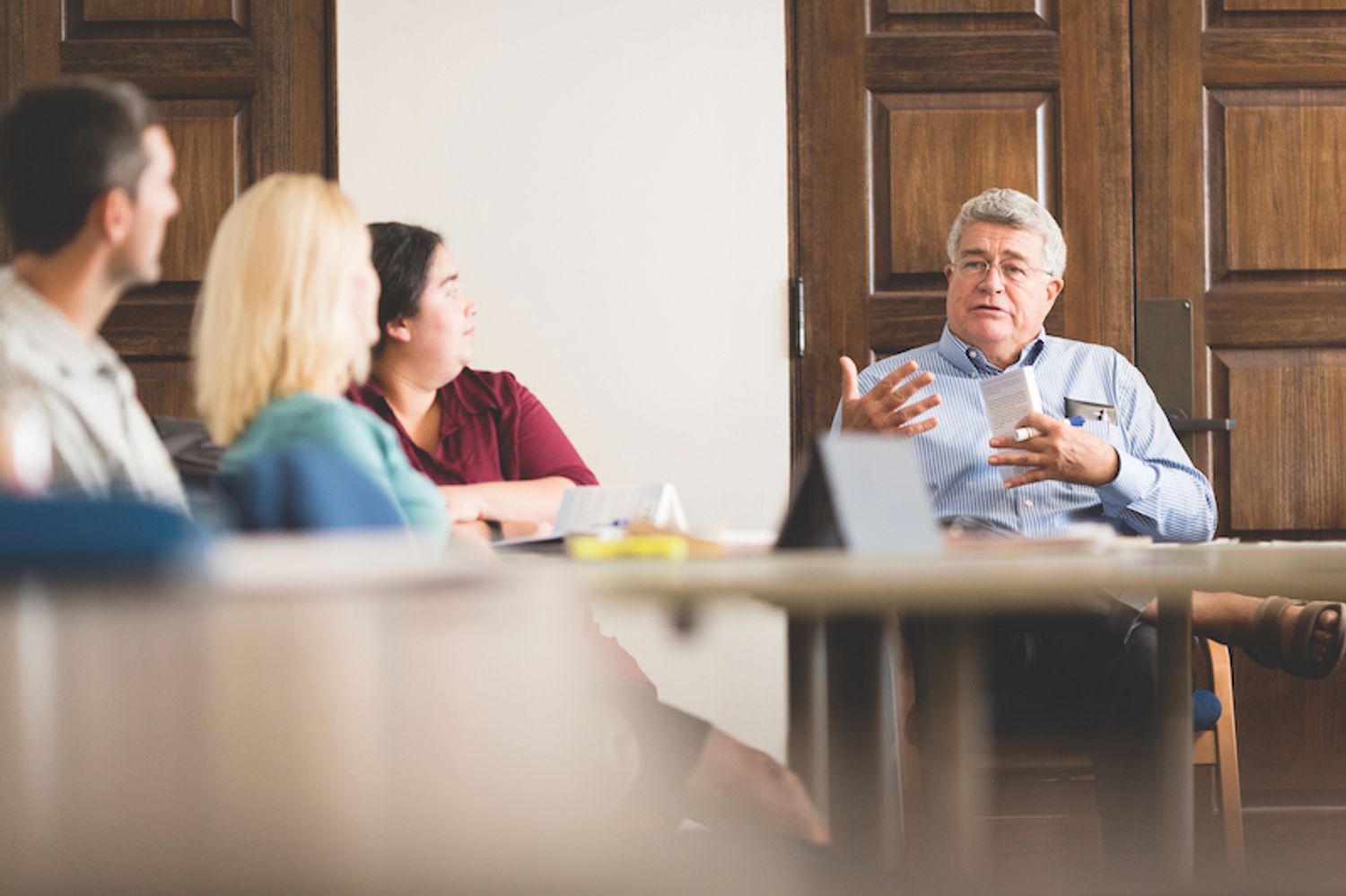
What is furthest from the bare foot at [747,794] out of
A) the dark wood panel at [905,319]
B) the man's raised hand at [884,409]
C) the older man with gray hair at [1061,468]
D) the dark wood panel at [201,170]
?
the dark wood panel at [201,170]

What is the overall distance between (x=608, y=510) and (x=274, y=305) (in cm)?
61

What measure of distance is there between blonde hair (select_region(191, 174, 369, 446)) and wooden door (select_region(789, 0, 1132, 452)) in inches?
67.4

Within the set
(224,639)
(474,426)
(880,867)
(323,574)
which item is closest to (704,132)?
(474,426)

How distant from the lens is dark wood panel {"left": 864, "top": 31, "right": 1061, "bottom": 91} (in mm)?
3238

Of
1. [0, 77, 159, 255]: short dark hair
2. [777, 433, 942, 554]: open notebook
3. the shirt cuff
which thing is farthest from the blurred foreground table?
the shirt cuff

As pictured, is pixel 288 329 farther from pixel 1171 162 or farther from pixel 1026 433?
pixel 1171 162

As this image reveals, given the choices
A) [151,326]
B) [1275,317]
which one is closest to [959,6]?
[1275,317]

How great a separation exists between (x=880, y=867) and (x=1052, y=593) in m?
0.70

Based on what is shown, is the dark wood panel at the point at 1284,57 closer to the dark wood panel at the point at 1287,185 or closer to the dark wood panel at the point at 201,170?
the dark wood panel at the point at 1287,185

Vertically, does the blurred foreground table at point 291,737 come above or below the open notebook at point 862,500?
below

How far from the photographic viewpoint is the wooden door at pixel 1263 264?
3.17 m

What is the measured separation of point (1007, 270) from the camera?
296 cm

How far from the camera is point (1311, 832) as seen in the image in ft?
10.4

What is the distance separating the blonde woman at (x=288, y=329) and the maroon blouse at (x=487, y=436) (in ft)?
3.27
